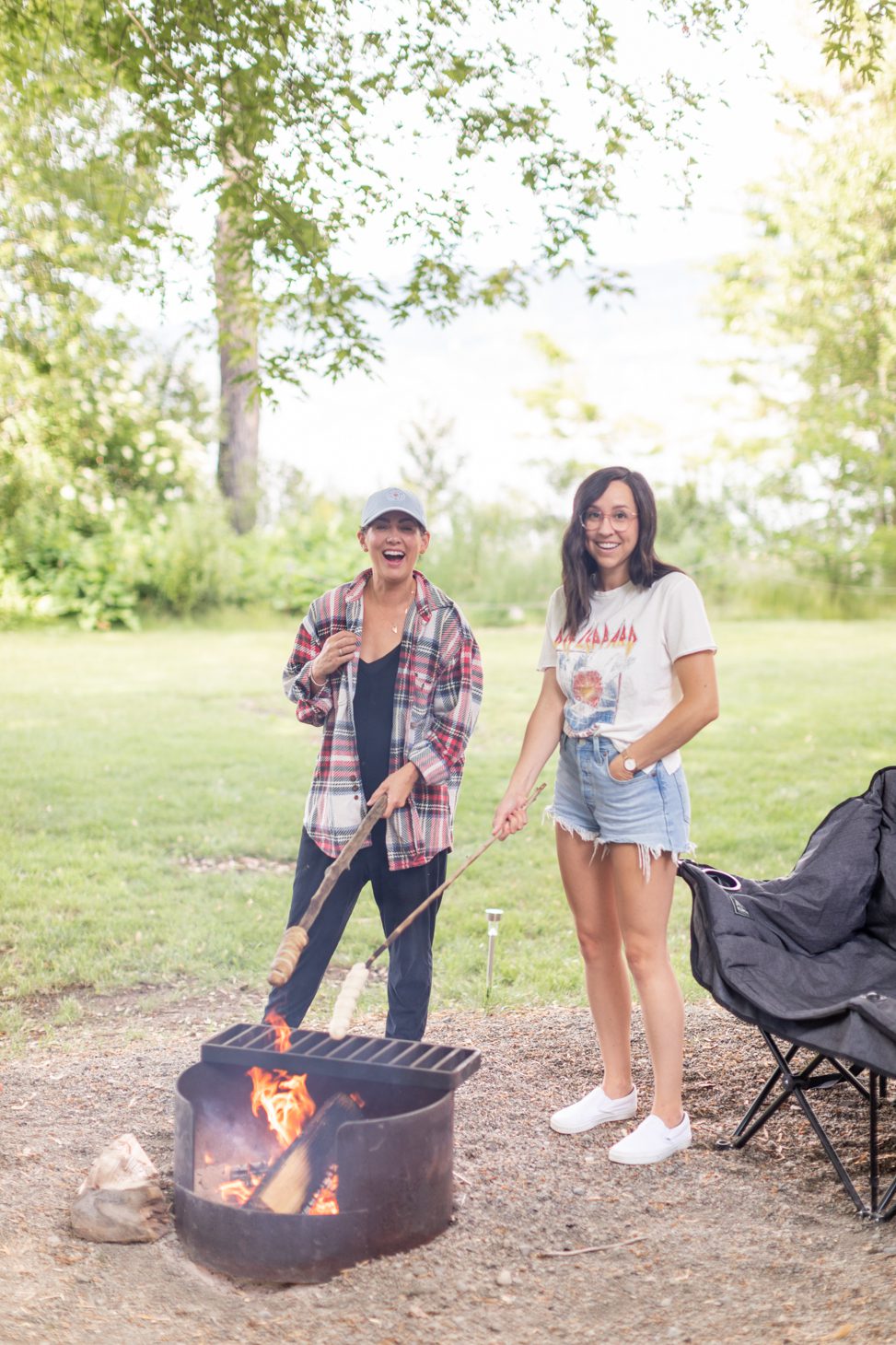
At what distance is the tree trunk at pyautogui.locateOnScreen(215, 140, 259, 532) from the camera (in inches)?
218

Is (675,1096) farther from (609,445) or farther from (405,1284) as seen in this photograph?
(609,445)

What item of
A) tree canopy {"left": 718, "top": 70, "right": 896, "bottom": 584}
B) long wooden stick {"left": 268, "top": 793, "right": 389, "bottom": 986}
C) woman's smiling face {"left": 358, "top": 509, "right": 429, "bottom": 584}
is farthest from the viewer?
tree canopy {"left": 718, "top": 70, "right": 896, "bottom": 584}

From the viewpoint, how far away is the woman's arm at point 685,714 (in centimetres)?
302

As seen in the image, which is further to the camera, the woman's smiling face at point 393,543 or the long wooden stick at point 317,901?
the woman's smiling face at point 393,543

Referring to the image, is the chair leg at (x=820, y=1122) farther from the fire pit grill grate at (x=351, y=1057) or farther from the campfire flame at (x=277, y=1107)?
the campfire flame at (x=277, y=1107)

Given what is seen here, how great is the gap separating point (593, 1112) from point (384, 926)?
0.74m

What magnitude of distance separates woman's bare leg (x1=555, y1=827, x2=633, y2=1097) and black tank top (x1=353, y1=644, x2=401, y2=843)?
0.49m

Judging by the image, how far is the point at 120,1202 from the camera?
2.83 meters

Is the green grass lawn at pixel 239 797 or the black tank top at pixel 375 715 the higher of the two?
the black tank top at pixel 375 715

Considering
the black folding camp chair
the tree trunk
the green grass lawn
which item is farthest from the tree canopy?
the black folding camp chair

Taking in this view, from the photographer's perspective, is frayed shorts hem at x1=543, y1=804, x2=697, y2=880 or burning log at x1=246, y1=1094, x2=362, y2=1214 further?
frayed shorts hem at x1=543, y1=804, x2=697, y2=880

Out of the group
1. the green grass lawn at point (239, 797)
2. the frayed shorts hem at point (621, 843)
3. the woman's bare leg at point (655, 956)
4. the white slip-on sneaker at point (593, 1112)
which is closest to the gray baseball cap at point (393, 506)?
the frayed shorts hem at point (621, 843)

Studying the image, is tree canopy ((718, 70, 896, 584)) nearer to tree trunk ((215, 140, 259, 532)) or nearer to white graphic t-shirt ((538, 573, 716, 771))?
tree trunk ((215, 140, 259, 532))

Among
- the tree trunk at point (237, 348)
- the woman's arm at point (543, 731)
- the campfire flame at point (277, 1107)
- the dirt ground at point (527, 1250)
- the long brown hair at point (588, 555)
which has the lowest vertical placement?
the dirt ground at point (527, 1250)
